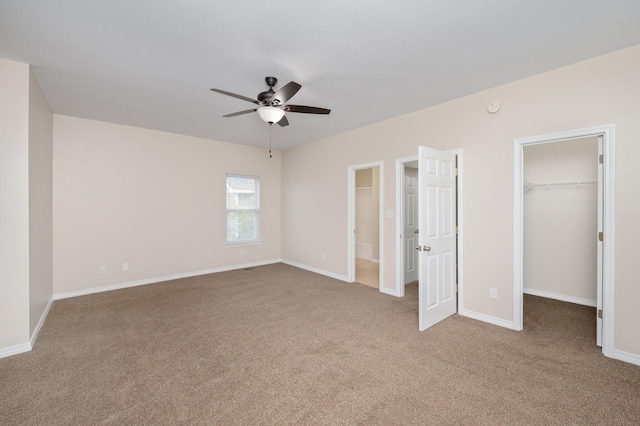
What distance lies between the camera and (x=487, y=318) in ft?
10.9

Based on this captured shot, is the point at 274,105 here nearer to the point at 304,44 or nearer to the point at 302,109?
the point at 302,109

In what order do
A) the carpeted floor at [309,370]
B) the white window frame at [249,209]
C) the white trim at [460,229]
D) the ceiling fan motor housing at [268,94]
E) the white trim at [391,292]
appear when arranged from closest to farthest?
the carpeted floor at [309,370] < the ceiling fan motor housing at [268,94] < the white trim at [460,229] < the white trim at [391,292] < the white window frame at [249,209]

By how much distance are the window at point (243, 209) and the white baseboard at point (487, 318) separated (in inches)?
176

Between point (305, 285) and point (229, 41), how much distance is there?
12.4 feet

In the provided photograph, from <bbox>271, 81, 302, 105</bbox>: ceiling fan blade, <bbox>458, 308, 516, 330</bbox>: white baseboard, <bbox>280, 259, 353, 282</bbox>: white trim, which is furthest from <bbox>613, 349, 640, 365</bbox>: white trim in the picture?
<bbox>271, 81, 302, 105</bbox>: ceiling fan blade

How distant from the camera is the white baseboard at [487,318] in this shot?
3.15 metres

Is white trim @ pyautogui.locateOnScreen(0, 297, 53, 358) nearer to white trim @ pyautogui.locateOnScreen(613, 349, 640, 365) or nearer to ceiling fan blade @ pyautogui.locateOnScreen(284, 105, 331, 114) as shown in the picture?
ceiling fan blade @ pyautogui.locateOnScreen(284, 105, 331, 114)

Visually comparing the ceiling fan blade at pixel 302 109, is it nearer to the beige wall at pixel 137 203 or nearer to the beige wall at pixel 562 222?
the beige wall at pixel 137 203

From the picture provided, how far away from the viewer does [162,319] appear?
342cm

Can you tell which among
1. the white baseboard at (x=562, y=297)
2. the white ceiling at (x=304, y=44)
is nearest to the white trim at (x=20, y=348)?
the white ceiling at (x=304, y=44)

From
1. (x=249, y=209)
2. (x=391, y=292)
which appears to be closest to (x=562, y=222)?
(x=391, y=292)

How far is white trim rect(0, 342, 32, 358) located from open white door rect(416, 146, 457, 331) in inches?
157

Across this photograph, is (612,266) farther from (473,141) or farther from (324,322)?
(324,322)

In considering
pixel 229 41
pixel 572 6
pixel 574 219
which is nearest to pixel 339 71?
pixel 229 41
